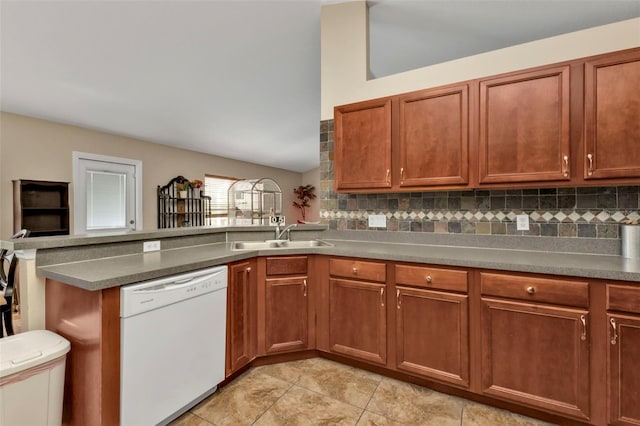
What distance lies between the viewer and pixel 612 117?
1683mm

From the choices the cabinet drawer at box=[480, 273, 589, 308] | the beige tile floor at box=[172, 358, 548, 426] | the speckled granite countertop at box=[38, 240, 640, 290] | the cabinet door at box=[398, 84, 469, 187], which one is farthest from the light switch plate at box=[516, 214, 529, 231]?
the beige tile floor at box=[172, 358, 548, 426]

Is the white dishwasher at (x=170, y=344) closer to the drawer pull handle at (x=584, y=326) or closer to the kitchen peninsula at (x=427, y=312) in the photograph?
the kitchen peninsula at (x=427, y=312)

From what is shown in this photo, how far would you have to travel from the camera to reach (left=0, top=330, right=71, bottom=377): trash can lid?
119 centimetres

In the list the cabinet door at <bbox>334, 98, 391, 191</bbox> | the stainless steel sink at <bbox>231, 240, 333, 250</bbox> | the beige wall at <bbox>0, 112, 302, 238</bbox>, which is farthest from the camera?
the beige wall at <bbox>0, 112, 302, 238</bbox>

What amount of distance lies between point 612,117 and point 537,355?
4.60 ft

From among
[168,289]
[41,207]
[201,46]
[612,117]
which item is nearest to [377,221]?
[612,117]

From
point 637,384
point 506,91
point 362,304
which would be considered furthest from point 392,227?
point 637,384

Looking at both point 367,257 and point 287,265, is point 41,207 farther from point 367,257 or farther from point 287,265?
point 367,257

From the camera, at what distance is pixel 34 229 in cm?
364

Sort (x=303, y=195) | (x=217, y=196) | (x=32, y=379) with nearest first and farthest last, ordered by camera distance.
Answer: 1. (x=32, y=379)
2. (x=217, y=196)
3. (x=303, y=195)

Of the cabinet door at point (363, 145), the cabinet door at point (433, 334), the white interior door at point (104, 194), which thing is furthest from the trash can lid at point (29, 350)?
the white interior door at point (104, 194)

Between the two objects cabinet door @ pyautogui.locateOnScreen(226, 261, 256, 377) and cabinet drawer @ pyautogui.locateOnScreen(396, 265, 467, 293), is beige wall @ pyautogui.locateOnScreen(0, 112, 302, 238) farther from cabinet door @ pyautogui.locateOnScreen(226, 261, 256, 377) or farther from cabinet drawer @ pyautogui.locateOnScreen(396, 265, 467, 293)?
cabinet drawer @ pyautogui.locateOnScreen(396, 265, 467, 293)

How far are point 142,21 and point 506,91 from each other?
2988mm

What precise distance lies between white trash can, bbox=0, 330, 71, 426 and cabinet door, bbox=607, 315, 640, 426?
259cm
